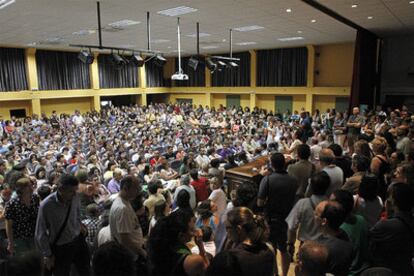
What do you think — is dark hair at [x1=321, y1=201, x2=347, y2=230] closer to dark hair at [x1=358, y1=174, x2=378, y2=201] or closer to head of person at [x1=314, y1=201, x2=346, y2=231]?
head of person at [x1=314, y1=201, x2=346, y2=231]

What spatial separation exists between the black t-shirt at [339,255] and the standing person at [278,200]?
40.2 inches

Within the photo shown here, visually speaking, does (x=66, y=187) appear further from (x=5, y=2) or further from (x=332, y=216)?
(x=5, y=2)

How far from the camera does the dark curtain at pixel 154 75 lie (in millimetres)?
21453

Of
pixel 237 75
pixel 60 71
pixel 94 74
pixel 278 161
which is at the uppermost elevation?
pixel 60 71

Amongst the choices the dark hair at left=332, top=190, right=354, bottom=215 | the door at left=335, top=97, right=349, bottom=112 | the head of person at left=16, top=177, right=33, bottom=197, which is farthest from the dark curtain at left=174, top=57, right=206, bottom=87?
the dark hair at left=332, top=190, right=354, bottom=215

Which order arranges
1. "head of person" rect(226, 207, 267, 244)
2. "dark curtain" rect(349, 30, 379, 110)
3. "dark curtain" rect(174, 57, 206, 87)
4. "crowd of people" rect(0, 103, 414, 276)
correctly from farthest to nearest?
"dark curtain" rect(174, 57, 206, 87) < "dark curtain" rect(349, 30, 379, 110) < "head of person" rect(226, 207, 267, 244) < "crowd of people" rect(0, 103, 414, 276)

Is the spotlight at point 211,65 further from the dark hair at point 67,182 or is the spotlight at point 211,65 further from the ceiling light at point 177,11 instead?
the dark hair at point 67,182

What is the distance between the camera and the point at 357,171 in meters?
3.34

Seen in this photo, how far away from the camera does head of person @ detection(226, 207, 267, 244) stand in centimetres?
186

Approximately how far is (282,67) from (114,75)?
10451mm

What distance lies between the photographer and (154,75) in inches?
862

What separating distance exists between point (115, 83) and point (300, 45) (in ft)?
37.6

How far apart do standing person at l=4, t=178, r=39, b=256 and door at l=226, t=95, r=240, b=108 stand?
56.5 ft

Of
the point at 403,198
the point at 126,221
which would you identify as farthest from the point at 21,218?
the point at 403,198
